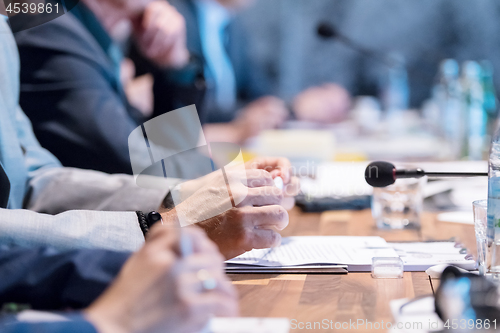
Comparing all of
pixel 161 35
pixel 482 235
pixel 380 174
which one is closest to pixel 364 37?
pixel 161 35

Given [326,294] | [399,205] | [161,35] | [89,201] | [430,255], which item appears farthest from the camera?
[161,35]

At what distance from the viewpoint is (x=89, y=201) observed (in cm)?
87

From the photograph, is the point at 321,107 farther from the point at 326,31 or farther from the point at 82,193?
the point at 82,193

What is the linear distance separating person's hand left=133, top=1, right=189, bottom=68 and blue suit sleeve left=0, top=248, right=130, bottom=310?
111cm

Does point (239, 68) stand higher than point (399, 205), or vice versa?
point (239, 68)

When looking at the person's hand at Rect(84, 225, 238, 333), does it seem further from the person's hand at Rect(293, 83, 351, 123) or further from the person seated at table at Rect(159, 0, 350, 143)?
the person's hand at Rect(293, 83, 351, 123)

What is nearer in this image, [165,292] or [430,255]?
[165,292]

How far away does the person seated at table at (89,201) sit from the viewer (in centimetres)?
54

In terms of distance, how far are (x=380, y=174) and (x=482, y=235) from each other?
0.19 m

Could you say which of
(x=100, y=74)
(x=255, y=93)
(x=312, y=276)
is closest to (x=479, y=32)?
(x=255, y=93)

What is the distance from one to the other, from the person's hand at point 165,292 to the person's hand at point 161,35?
1190mm

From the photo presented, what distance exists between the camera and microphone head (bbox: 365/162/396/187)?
76 centimetres

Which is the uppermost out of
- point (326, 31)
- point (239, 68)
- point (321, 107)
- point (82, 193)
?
point (326, 31)

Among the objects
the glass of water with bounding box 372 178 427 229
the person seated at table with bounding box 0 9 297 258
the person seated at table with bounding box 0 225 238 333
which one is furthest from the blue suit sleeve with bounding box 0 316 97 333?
the glass of water with bounding box 372 178 427 229
